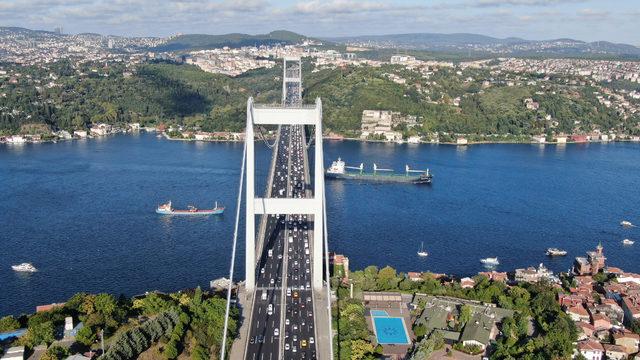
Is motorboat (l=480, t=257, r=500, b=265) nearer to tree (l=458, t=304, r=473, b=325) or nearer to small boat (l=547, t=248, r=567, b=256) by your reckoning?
small boat (l=547, t=248, r=567, b=256)

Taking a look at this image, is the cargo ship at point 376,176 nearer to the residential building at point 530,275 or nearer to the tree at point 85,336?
the residential building at point 530,275

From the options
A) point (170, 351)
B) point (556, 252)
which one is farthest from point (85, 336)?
point (556, 252)

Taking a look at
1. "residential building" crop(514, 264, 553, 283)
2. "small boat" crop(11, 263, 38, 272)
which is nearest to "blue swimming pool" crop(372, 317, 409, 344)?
"residential building" crop(514, 264, 553, 283)

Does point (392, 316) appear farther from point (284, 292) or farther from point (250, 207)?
point (250, 207)

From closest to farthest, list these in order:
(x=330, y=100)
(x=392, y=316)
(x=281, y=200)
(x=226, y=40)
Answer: (x=281, y=200), (x=392, y=316), (x=330, y=100), (x=226, y=40)

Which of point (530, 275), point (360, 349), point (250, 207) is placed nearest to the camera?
point (360, 349)
